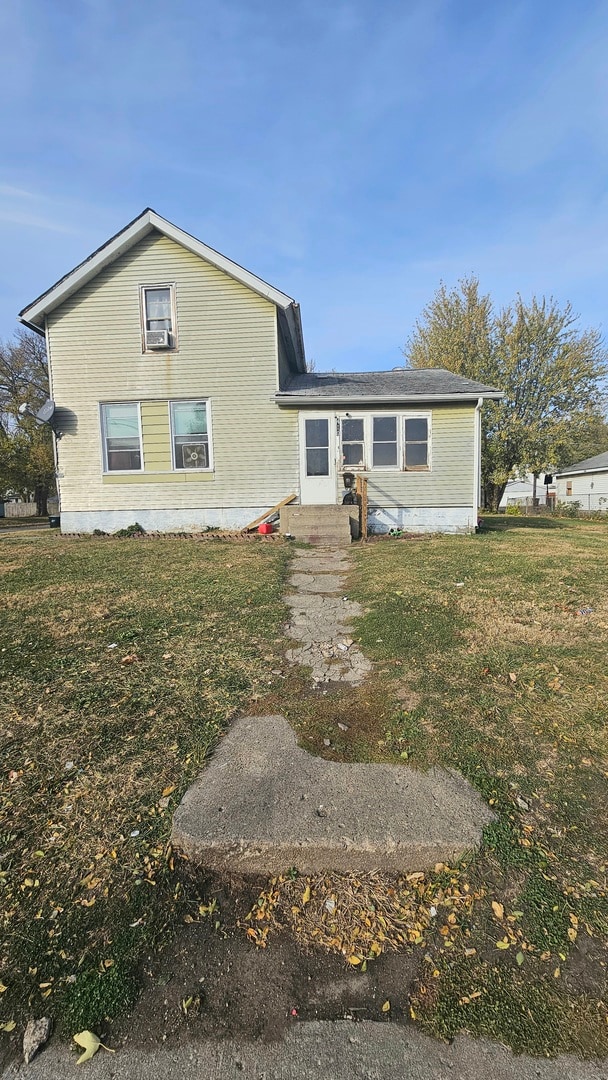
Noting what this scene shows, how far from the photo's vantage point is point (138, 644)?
439 cm

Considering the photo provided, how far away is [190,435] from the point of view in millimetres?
12242

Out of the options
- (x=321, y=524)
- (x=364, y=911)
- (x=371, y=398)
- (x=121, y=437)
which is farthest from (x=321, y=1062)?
(x=121, y=437)

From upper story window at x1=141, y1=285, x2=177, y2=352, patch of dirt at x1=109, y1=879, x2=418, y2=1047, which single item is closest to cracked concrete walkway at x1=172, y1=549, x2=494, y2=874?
patch of dirt at x1=109, y1=879, x2=418, y2=1047

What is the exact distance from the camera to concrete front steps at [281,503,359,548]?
35.6ft

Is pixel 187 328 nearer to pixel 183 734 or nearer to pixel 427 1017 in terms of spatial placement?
pixel 183 734

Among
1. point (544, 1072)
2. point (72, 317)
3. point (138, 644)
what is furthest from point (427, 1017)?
point (72, 317)

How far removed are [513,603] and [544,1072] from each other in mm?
4443

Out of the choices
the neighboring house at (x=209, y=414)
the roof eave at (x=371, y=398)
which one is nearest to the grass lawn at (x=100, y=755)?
the neighboring house at (x=209, y=414)

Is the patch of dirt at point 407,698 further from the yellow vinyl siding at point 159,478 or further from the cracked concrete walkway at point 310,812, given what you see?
the yellow vinyl siding at point 159,478

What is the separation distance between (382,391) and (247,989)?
1175 centimetres

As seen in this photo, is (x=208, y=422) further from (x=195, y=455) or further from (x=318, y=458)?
(x=318, y=458)

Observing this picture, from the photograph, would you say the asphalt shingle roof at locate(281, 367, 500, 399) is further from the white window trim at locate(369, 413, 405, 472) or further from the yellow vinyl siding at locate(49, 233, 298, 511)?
the yellow vinyl siding at locate(49, 233, 298, 511)

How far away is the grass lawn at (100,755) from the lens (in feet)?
5.55

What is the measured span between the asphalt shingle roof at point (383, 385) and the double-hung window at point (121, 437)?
3996 millimetres
